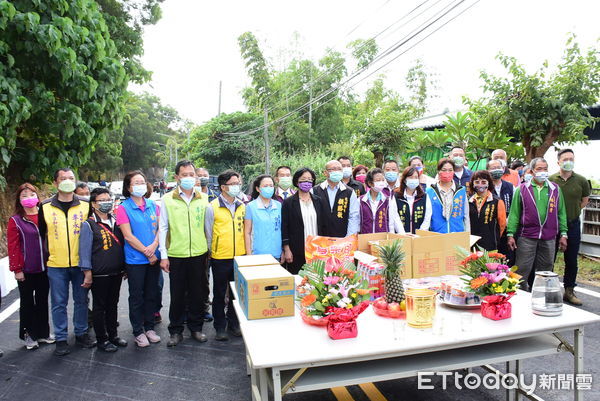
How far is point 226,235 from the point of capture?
13.9 ft

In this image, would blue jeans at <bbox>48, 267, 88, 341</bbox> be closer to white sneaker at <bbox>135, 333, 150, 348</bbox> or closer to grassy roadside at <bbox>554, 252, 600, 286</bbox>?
white sneaker at <bbox>135, 333, 150, 348</bbox>

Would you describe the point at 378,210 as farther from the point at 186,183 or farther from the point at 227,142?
the point at 227,142

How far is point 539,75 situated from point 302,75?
19.3 meters

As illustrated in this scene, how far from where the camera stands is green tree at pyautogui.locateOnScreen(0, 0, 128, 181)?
521 centimetres

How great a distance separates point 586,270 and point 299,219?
5030 millimetres

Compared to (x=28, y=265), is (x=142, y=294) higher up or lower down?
lower down

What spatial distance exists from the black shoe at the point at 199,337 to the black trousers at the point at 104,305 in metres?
0.78

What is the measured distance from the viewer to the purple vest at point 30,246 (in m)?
4.14

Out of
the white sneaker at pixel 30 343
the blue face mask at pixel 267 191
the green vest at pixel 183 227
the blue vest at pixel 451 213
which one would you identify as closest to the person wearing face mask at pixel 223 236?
the green vest at pixel 183 227

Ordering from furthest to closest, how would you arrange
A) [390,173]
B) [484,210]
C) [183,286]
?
[390,173] < [484,210] < [183,286]

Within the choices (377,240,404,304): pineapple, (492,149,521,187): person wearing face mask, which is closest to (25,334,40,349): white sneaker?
(377,240,404,304): pineapple

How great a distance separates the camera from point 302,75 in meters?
25.6

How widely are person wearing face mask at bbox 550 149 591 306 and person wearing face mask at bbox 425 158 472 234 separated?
136 cm

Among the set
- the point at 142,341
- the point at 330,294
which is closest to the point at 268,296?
the point at 330,294
